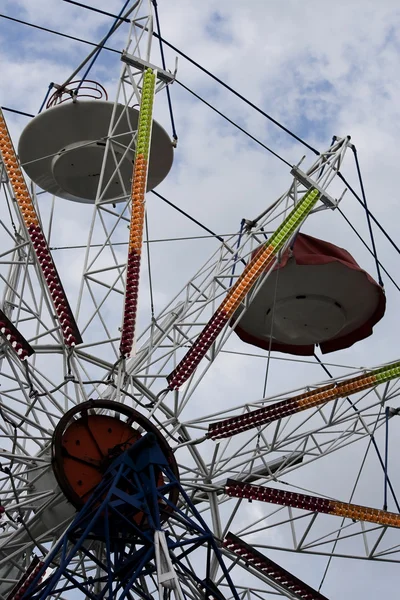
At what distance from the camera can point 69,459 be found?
796 inches

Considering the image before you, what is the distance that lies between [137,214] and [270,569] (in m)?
8.50

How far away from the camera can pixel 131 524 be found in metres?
19.0

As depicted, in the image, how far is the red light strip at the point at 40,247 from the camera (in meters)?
21.7

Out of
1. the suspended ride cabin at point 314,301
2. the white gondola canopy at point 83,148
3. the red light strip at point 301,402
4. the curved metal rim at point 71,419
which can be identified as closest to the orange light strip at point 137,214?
the white gondola canopy at point 83,148

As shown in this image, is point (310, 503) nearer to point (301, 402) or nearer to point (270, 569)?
point (270, 569)

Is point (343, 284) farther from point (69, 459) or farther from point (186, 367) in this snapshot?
point (69, 459)

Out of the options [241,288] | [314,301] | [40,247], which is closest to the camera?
[40,247]

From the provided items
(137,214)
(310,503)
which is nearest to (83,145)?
(137,214)

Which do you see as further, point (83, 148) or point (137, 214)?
point (83, 148)

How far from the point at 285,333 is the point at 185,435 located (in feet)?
19.8

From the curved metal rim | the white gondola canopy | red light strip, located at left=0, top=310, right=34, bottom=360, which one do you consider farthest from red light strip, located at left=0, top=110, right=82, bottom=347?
the white gondola canopy

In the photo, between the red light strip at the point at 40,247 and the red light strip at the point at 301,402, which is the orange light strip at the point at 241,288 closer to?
the red light strip at the point at 301,402

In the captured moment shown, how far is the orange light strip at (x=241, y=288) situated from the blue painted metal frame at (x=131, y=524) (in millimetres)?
3079

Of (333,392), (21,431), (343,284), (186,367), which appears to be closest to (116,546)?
(21,431)
